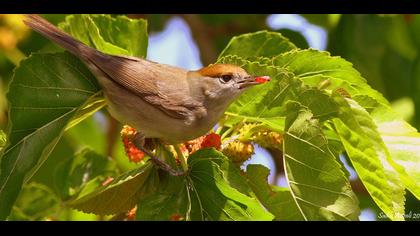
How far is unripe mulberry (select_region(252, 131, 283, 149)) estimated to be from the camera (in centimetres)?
346

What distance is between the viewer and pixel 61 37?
12.0 ft

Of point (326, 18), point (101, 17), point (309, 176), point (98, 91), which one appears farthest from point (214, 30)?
point (309, 176)

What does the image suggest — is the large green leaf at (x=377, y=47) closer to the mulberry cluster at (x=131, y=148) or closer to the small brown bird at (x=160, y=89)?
the small brown bird at (x=160, y=89)

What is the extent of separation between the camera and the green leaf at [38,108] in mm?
2969

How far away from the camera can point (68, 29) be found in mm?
3836

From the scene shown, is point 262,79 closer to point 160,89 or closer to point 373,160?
point 373,160

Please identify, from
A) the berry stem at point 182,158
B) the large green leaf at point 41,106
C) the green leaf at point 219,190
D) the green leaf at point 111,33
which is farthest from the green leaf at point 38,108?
the green leaf at point 219,190

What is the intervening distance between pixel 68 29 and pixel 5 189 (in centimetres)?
116

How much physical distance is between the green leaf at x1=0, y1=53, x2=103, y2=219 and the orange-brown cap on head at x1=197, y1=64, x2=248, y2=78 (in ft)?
2.29

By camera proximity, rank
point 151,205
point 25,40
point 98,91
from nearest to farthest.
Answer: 1. point 151,205
2. point 98,91
3. point 25,40

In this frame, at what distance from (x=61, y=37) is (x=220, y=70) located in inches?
33.8

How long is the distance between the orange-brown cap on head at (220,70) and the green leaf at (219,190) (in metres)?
0.56

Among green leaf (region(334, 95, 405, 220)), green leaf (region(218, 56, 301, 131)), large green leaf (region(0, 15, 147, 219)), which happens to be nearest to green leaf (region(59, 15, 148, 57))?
large green leaf (region(0, 15, 147, 219))

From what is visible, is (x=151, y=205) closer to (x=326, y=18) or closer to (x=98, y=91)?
(x=98, y=91)
